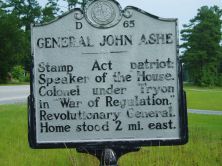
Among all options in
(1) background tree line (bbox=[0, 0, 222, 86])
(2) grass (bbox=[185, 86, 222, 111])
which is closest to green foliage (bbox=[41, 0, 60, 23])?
(1) background tree line (bbox=[0, 0, 222, 86])

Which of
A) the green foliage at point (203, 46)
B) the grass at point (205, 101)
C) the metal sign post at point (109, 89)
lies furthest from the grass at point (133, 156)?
the green foliage at point (203, 46)

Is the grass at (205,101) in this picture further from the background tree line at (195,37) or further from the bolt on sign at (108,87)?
the background tree line at (195,37)

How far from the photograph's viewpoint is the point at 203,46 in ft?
266

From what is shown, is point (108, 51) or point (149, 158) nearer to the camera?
point (108, 51)

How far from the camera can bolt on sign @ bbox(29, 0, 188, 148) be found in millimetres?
4734

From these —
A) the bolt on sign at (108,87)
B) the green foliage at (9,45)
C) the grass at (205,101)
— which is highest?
the green foliage at (9,45)

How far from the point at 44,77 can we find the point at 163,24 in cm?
111

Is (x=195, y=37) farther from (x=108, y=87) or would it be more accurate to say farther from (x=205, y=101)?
(x=108, y=87)

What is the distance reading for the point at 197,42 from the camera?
8138cm

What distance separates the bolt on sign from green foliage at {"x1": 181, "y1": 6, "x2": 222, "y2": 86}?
Answer: 244ft

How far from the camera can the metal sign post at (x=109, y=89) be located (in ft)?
15.5

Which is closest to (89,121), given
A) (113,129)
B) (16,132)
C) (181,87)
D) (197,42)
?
(113,129)

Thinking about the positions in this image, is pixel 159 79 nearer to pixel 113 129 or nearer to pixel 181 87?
pixel 181 87

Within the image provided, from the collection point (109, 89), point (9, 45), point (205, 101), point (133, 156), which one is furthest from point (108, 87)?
point (9, 45)
